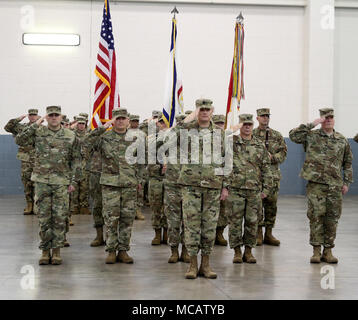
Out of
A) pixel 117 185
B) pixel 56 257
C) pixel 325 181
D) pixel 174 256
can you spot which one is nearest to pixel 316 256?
pixel 325 181

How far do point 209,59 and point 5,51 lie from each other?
5.50 meters

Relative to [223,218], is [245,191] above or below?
above

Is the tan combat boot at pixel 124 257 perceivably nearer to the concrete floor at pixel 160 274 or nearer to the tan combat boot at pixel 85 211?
the concrete floor at pixel 160 274

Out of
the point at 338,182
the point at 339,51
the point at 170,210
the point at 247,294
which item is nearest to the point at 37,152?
the point at 170,210

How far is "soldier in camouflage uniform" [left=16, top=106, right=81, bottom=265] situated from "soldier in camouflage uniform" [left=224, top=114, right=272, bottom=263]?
2.01 meters

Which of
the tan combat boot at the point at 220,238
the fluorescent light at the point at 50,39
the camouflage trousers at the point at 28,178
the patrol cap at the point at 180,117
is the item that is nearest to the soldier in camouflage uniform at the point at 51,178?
the patrol cap at the point at 180,117

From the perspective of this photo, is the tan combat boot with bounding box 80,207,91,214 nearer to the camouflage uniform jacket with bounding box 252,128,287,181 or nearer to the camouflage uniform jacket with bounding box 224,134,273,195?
the camouflage uniform jacket with bounding box 252,128,287,181

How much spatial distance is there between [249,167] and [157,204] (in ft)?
6.20

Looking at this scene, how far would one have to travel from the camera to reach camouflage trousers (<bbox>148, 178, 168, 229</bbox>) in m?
8.62

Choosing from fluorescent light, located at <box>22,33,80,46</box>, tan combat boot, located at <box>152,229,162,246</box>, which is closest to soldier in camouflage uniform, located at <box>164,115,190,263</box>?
tan combat boot, located at <box>152,229,162,246</box>

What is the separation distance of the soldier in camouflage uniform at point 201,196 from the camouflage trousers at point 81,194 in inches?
233

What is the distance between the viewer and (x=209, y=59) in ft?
52.6

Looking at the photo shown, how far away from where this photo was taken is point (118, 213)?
7.12 meters

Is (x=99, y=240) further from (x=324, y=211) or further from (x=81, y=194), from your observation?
(x=81, y=194)
